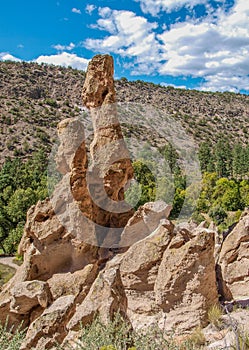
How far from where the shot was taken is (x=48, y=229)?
351 inches

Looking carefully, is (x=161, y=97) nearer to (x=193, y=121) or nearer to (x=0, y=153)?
(x=193, y=121)

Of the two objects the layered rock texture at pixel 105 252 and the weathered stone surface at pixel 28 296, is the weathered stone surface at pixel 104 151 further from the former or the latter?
the weathered stone surface at pixel 28 296

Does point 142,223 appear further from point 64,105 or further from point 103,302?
point 64,105

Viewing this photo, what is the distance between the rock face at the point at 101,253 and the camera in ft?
23.1

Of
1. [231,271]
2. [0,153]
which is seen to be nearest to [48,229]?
[231,271]

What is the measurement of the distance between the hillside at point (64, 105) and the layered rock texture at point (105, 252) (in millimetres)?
47716

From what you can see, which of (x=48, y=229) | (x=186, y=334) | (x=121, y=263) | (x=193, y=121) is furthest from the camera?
(x=193, y=121)

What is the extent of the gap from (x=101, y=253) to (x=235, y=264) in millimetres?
3412

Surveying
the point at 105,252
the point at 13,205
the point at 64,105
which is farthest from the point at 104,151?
the point at 64,105

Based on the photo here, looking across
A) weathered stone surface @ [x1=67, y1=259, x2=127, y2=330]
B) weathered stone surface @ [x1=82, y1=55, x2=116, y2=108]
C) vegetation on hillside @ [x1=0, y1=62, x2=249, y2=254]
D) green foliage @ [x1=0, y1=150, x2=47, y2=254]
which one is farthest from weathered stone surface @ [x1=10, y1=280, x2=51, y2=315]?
green foliage @ [x1=0, y1=150, x2=47, y2=254]

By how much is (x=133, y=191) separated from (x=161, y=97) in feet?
201

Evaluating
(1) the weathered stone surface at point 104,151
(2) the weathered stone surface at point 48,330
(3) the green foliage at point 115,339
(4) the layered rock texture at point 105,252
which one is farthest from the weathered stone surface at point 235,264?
(2) the weathered stone surface at point 48,330

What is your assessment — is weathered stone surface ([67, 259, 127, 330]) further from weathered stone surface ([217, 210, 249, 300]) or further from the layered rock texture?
weathered stone surface ([217, 210, 249, 300])

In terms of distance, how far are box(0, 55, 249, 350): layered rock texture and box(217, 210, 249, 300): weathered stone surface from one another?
0.08 ft
